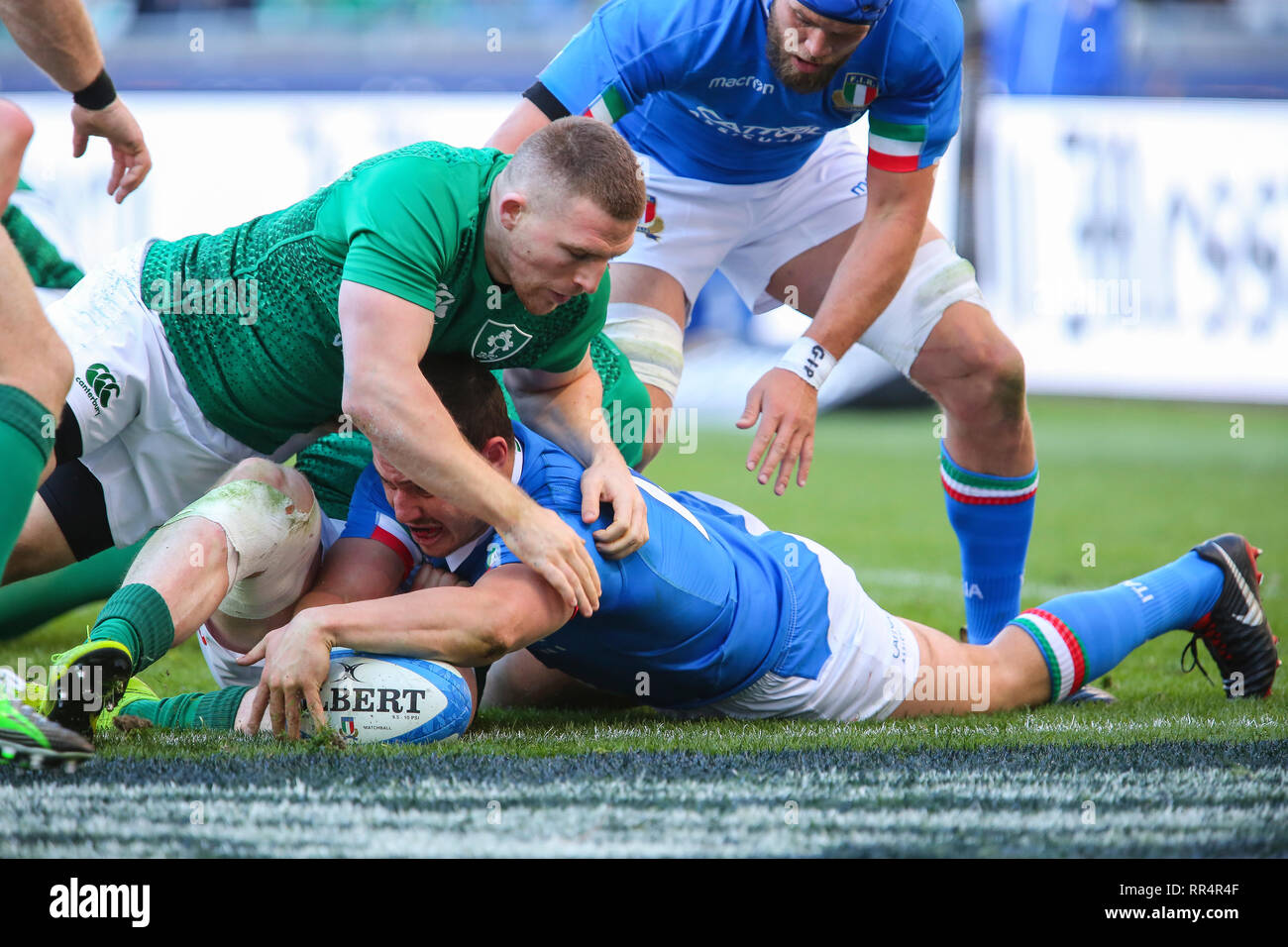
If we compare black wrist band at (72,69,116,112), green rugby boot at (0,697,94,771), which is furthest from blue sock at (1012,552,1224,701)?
black wrist band at (72,69,116,112)

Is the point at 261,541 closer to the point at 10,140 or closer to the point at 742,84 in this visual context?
the point at 10,140

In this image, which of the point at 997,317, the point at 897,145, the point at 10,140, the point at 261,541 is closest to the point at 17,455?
the point at 261,541

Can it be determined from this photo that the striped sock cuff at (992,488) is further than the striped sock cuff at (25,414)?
Yes

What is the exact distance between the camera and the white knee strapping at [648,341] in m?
3.54

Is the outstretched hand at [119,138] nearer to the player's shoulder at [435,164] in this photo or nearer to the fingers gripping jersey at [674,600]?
the player's shoulder at [435,164]

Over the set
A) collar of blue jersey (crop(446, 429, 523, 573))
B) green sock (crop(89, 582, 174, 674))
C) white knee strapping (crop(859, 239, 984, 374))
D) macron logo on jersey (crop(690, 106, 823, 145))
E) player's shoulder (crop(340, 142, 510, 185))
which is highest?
macron logo on jersey (crop(690, 106, 823, 145))

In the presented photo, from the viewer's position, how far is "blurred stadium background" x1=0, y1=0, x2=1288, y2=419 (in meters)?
9.62

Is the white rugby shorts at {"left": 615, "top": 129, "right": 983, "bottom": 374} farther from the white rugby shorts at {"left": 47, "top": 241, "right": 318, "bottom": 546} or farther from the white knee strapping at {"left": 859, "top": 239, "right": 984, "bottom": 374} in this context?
the white rugby shorts at {"left": 47, "top": 241, "right": 318, "bottom": 546}

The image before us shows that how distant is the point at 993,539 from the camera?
357cm

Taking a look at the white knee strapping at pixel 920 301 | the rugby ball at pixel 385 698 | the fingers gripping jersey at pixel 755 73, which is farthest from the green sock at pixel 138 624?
the white knee strapping at pixel 920 301

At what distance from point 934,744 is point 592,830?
0.84m

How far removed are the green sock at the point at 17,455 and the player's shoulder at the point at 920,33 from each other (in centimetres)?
203

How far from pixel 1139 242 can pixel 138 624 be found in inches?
347
